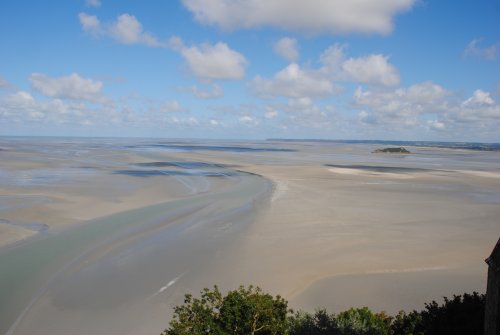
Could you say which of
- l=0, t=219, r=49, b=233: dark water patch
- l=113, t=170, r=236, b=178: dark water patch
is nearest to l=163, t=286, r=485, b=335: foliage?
l=0, t=219, r=49, b=233: dark water patch

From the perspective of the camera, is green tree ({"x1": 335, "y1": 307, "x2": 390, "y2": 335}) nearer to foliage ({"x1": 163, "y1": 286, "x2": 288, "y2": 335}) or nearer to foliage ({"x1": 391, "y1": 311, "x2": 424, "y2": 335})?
foliage ({"x1": 391, "y1": 311, "x2": 424, "y2": 335})

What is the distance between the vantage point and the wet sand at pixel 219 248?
11.8m

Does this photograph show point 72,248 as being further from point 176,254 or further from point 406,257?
point 406,257

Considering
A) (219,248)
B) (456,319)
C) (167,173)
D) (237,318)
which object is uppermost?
(237,318)

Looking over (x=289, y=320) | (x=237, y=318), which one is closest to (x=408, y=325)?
(x=289, y=320)

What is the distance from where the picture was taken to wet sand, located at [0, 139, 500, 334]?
11797 millimetres

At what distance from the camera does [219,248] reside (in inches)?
656

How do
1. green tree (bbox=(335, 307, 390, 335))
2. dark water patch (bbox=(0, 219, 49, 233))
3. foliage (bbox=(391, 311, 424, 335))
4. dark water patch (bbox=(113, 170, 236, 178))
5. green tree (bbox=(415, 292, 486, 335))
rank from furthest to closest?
1. dark water patch (bbox=(113, 170, 236, 178))
2. dark water patch (bbox=(0, 219, 49, 233))
3. green tree (bbox=(335, 307, 390, 335))
4. foliage (bbox=(391, 311, 424, 335))
5. green tree (bbox=(415, 292, 486, 335))

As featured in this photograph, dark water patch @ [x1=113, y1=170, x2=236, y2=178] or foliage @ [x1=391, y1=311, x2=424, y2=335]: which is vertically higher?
foliage @ [x1=391, y1=311, x2=424, y2=335]

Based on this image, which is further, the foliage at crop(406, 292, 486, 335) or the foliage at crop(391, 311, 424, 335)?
the foliage at crop(391, 311, 424, 335)

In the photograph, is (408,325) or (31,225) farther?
(31,225)

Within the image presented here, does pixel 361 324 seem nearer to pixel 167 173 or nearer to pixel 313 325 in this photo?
pixel 313 325

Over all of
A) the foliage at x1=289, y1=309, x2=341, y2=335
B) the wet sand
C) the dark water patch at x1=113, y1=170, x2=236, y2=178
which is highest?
the foliage at x1=289, y1=309, x2=341, y2=335

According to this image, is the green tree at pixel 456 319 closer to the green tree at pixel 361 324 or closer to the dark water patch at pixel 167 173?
the green tree at pixel 361 324
